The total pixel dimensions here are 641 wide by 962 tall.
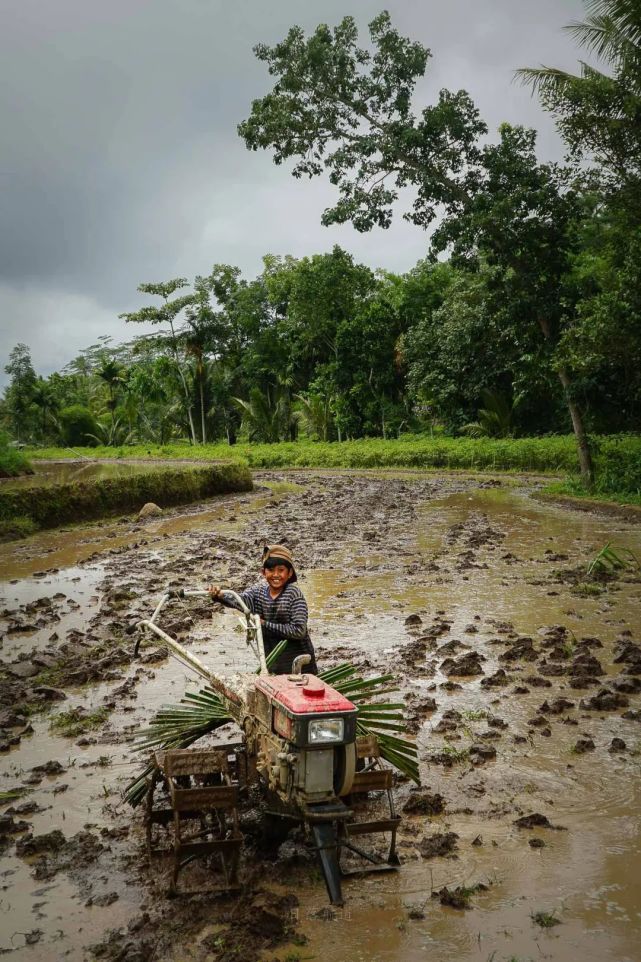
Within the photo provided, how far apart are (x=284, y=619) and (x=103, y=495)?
17278mm

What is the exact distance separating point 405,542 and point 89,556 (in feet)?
20.5

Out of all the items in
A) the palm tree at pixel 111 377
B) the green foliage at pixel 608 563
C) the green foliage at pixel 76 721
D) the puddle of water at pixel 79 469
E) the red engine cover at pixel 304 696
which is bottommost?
the puddle of water at pixel 79 469

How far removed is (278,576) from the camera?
5.50 meters

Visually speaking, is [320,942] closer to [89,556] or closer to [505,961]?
[505,961]

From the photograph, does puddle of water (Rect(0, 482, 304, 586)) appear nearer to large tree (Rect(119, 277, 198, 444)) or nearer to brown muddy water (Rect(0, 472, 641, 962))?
brown muddy water (Rect(0, 472, 641, 962))

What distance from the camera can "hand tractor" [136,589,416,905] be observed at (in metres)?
3.68

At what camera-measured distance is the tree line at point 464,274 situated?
1756 cm

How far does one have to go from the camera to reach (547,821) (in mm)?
4777

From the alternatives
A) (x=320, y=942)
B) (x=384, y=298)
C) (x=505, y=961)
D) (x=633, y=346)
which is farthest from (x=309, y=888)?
(x=384, y=298)

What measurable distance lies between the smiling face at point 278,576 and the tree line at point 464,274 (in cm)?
1332

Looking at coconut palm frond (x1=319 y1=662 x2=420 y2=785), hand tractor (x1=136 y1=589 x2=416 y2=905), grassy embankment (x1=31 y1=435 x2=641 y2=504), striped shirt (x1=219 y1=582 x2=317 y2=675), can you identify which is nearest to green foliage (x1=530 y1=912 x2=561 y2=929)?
hand tractor (x1=136 y1=589 x2=416 y2=905)

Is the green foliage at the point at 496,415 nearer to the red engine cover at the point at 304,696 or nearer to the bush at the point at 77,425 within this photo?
the bush at the point at 77,425

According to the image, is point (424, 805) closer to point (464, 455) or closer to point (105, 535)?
point (105, 535)

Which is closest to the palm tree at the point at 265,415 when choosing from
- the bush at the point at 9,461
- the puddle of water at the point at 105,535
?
the bush at the point at 9,461
